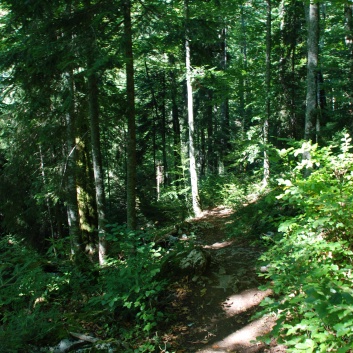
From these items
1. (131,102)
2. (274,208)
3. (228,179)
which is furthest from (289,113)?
(131,102)

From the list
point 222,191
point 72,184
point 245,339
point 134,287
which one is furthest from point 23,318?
point 222,191

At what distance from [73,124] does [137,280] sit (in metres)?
5.07

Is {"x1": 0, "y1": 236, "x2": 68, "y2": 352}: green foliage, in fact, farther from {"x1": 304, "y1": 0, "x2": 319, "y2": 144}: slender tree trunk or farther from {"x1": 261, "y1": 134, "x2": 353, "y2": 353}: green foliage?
{"x1": 304, "y1": 0, "x2": 319, "y2": 144}: slender tree trunk

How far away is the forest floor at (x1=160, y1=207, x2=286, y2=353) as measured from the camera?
4426 mm

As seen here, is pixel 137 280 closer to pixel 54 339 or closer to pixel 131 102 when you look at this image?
pixel 54 339

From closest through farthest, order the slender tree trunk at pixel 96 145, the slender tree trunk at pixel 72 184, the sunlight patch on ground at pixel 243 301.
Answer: the sunlight patch on ground at pixel 243 301
the slender tree trunk at pixel 96 145
the slender tree trunk at pixel 72 184

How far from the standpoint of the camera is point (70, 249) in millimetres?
8469

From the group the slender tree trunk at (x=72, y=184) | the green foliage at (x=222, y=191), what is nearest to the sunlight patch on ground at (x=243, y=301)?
the slender tree trunk at (x=72, y=184)

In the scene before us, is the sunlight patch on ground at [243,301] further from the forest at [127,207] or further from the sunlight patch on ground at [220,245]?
the sunlight patch on ground at [220,245]

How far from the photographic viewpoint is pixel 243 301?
5.33m

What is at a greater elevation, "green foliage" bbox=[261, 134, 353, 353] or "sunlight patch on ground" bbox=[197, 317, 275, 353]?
"green foliage" bbox=[261, 134, 353, 353]

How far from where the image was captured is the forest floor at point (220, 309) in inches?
174

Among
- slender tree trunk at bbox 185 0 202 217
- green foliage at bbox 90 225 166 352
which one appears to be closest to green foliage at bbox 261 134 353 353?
green foliage at bbox 90 225 166 352

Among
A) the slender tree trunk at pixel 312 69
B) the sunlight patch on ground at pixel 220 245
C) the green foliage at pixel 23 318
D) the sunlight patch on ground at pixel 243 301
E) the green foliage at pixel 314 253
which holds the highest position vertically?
the slender tree trunk at pixel 312 69
